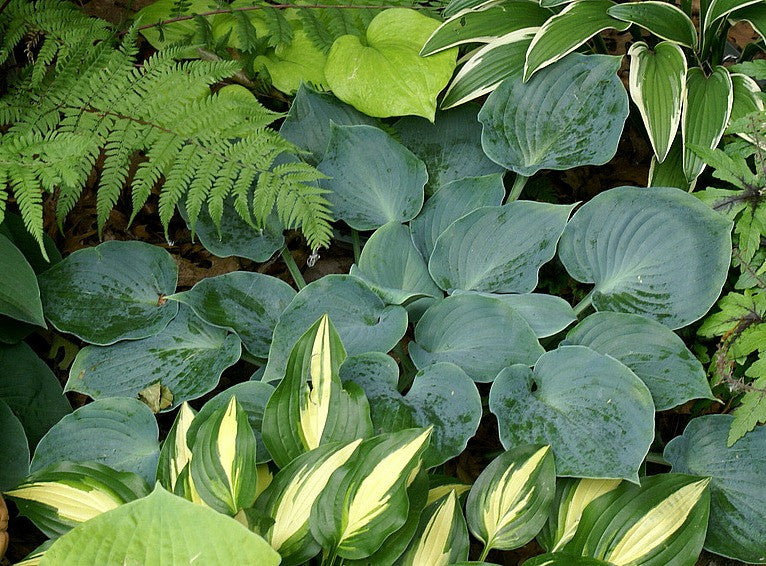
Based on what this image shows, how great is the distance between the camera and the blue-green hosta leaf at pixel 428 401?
5.37 feet

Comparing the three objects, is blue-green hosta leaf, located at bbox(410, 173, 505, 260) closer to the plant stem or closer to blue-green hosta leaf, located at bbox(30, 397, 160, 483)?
the plant stem

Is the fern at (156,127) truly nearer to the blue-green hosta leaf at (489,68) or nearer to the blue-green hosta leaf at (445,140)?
the blue-green hosta leaf at (445,140)

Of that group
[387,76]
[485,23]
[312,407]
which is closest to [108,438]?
[312,407]

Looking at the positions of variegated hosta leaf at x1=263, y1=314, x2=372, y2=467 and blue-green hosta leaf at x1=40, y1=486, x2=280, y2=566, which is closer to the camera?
blue-green hosta leaf at x1=40, y1=486, x2=280, y2=566

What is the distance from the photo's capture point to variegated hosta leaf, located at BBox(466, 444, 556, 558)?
1577 mm

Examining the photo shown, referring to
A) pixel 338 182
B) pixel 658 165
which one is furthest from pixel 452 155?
pixel 658 165

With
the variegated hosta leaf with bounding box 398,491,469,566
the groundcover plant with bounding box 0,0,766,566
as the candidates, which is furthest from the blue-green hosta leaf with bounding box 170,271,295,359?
the variegated hosta leaf with bounding box 398,491,469,566

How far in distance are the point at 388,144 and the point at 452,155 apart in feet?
0.80

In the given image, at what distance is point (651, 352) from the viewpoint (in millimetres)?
1756

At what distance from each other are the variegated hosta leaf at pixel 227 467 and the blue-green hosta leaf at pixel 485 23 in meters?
1.25

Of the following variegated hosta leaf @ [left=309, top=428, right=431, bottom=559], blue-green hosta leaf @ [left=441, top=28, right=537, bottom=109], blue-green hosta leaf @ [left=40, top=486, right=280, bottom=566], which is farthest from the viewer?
blue-green hosta leaf @ [left=441, top=28, right=537, bottom=109]

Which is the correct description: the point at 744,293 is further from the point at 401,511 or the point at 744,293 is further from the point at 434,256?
the point at 401,511

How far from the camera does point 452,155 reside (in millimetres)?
2205

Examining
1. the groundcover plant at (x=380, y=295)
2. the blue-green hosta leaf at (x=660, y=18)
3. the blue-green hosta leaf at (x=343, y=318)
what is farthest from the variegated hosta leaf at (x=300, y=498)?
the blue-green hosta leaf at (x=660, y=18)
